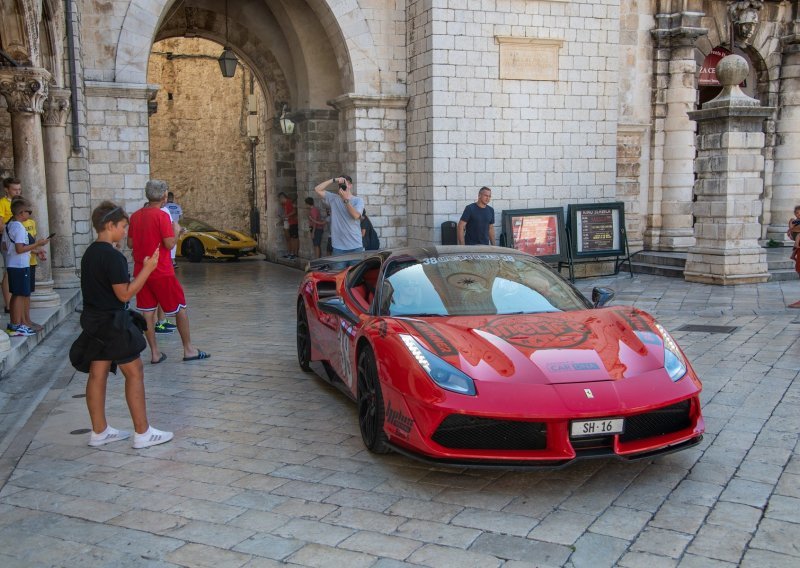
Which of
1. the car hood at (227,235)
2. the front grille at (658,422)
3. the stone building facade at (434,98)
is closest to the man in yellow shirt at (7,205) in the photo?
the stone building facade at (434,98)

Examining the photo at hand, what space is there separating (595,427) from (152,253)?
16.3ft

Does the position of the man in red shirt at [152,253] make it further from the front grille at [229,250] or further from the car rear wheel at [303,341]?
the front grille at [229,250]

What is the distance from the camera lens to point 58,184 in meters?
11.6

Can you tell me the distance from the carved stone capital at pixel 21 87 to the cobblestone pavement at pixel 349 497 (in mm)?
→ 5087

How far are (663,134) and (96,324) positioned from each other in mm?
14558

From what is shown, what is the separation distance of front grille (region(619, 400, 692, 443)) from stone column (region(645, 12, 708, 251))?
13.3 meters

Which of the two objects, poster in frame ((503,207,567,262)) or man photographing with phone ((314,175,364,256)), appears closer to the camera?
man photographing with phone ((314,175,364,256))

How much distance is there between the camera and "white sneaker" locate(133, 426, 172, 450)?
16.8 ft

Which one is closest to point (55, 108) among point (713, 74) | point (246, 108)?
point (713, 74)

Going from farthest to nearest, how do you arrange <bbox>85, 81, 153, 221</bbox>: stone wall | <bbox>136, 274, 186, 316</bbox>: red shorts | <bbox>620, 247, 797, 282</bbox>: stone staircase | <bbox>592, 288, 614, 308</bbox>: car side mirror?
<bbox>620, 247, 797, 282</bbox>: stone staircase < <bbox>85, 81, 153, 221</bbox>: stone wall < <bbox>136, 274, 186, 316</bbox>: red shorts < <bbox>592, 288, 614, 308</bbox>: car side mirror

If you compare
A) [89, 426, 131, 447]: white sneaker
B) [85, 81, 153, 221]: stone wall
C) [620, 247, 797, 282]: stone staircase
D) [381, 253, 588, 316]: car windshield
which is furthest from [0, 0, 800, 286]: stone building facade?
[381, 253, 588, 316]: car windshield

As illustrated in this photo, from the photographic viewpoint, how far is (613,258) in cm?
1520

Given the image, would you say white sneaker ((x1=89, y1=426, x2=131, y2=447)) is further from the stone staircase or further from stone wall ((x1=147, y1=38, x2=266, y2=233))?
stone wall ((x1=147, y1=38, x2=266, y2=233))

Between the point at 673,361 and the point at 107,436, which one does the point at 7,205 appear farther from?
the point at 673,361
